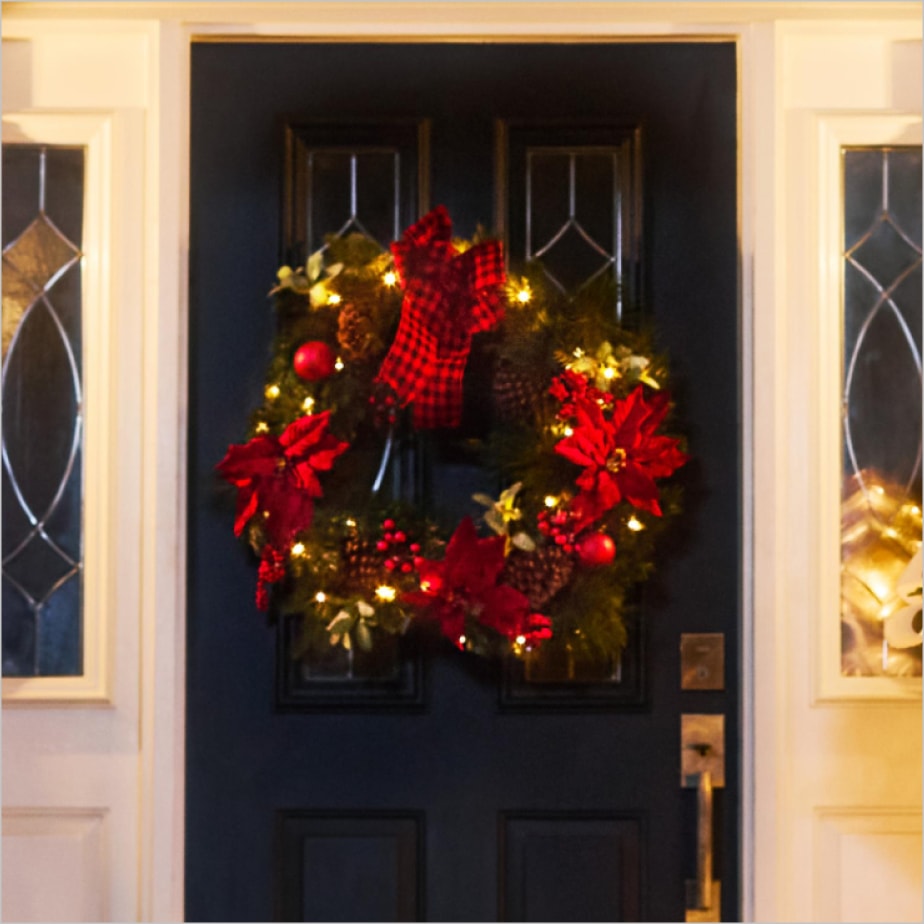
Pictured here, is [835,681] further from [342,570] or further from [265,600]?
[265,600]

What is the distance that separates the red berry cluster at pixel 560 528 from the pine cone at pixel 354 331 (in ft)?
1.39

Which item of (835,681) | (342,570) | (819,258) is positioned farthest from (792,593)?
(342,570)

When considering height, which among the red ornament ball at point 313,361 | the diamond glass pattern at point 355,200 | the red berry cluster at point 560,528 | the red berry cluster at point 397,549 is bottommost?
the red berry cluster at point 397,549

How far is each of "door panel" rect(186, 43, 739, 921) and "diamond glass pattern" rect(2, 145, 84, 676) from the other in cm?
22

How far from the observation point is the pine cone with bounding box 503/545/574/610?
145cm

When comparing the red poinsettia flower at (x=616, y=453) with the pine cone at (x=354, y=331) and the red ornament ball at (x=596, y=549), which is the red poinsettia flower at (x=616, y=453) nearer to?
the red ornament ball at (x=596, y=549)

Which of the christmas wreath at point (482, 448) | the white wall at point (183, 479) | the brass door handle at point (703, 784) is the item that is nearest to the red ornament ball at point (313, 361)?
the christmas wreath at point (482, 448)

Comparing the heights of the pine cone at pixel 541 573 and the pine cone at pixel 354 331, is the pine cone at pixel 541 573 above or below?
below

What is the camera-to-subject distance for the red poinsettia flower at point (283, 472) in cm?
145

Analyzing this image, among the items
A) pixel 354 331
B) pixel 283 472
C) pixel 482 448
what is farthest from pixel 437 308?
pixel 283 472

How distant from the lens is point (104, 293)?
5.13ft

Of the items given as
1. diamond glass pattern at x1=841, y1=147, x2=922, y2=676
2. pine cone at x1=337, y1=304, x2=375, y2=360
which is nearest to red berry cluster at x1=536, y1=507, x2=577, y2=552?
pine cone at x1=337, y1=304, x2=375, y2=360

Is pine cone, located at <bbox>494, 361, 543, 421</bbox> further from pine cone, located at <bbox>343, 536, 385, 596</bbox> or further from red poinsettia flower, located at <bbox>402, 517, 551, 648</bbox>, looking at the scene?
pine cone, located at <bbox>343, 536, 385, 596</bbox>

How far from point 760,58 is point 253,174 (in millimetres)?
953
